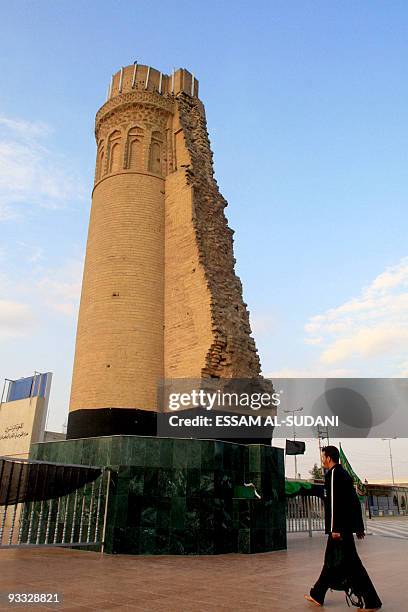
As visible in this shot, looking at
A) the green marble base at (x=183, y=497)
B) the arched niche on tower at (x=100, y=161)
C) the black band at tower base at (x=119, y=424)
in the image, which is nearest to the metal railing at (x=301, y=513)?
the black band at tower base at (x=119, y=424)

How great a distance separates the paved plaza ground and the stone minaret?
588 centimetres

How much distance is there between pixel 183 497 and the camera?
1006 centimetres

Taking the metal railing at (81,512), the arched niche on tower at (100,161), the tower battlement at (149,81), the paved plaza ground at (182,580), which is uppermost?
the tower battlement at (149,81)

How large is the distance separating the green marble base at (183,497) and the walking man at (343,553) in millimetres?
5156

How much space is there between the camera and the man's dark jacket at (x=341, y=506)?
505 cm

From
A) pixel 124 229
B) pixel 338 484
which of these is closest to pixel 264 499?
pixel 338 484

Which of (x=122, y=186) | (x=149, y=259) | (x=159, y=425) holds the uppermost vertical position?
(x=122, y=186)

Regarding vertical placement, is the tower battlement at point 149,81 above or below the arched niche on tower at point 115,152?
above

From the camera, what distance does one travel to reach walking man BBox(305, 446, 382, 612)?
4.70 meters

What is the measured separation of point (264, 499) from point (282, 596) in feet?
19.4

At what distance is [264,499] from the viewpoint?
11.1 m

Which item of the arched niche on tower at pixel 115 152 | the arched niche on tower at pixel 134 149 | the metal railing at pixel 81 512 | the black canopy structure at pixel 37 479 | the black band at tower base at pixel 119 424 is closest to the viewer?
the black canopy structure at pixel 37 479

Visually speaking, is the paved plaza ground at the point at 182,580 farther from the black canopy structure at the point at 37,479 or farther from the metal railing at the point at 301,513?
the metal railing at the point at 301,513

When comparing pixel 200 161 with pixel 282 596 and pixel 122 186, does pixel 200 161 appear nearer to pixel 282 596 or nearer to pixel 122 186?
pixel 122 186
